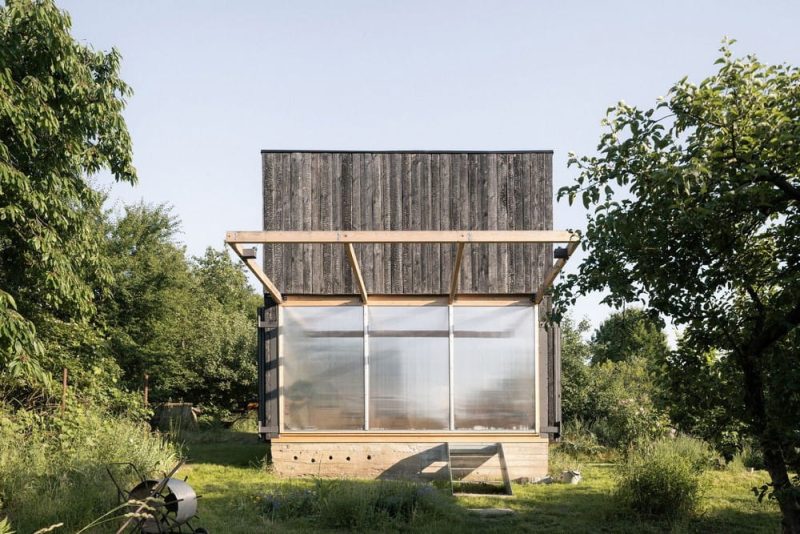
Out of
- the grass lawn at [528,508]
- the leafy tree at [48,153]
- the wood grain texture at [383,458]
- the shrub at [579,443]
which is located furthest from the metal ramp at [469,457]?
the leafy tree at [48,153]

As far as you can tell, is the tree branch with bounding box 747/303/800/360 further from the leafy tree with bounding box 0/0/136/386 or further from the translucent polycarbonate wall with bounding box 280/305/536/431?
the leafy tree with bounding box 0/0/136/386

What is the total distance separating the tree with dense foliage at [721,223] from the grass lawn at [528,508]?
247cm

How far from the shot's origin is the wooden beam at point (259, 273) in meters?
9.91

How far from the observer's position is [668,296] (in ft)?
18.2

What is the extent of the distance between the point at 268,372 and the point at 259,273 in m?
2.07

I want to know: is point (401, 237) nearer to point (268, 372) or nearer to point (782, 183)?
point (268, 372)

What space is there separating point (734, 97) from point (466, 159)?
6924 millimetres

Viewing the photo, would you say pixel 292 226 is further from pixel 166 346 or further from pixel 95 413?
pixel 166 346

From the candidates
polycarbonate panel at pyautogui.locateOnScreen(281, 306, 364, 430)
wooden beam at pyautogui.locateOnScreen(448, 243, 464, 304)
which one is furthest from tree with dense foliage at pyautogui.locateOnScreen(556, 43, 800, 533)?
polycarbonate panel at pyautogui.locateOnScreen(281, 306, 364, 430)

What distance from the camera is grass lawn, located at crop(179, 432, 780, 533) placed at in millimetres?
7875

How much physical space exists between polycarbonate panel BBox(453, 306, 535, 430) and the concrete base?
0.44 m

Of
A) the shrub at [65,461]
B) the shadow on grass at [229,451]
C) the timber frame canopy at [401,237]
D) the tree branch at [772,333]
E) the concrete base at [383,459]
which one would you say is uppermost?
the timber frame canopy at [401,237]

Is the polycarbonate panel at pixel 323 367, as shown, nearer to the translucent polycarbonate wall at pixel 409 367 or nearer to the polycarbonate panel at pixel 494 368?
the translucent polycarbonate wall at pixel 409 367

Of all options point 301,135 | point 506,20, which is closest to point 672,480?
point 506,20
